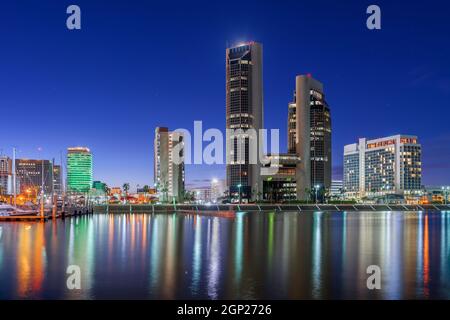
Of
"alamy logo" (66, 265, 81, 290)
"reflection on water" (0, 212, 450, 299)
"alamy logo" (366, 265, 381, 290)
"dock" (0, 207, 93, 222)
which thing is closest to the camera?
"reflection on water" (0, 212, 450, 299)

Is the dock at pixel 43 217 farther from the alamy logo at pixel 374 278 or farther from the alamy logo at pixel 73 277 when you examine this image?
the alamy logo at pixel 374 278

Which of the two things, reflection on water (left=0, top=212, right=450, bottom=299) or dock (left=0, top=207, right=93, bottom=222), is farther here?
dock (left=0, top=207, right=93, bottom=222)

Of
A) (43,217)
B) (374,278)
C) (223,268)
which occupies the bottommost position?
(43,217)

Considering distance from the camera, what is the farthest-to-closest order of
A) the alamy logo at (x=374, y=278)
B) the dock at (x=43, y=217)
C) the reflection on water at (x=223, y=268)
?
the dock at (x=43, y=217) → the alamy logo at (x=374, y=278) → the reflection on water at (x=223, y=268)

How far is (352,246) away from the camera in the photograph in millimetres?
47812

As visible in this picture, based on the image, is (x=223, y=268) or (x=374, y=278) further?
(x=223, y=268)

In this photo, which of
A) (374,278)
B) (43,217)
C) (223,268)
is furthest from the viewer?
(43,217)

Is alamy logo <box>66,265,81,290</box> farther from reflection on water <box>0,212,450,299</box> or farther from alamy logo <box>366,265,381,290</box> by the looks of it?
alamy logo <box>366,265,381,290</box>

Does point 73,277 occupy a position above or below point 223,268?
above

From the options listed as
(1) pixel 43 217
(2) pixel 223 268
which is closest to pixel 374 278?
(2) pixel 223 268

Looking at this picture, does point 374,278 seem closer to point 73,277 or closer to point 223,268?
point 223,268

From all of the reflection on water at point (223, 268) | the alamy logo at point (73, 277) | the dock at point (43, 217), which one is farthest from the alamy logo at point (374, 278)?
the dock at point (43, 217)

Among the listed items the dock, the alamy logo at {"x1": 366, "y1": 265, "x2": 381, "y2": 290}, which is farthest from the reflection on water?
the dock

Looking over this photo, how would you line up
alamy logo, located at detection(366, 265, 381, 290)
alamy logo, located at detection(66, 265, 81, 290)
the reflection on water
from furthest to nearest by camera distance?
alamy logo, located at detection(366, 265, 381, 290)
alamy logo, located at detection(66, 265, 81, 290)
the reflection on water
